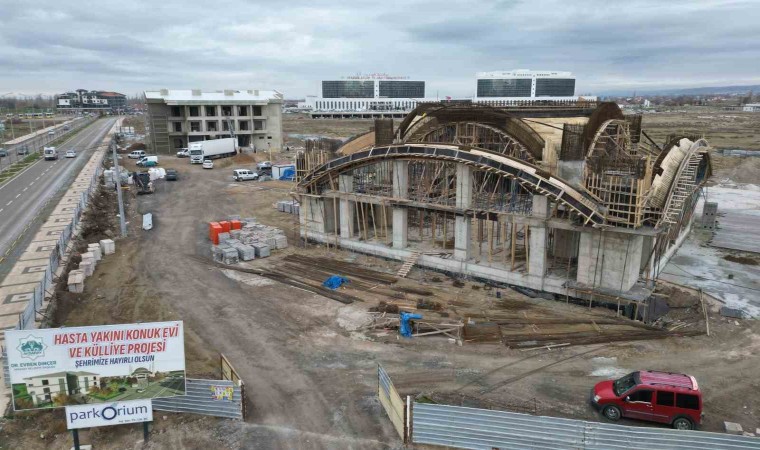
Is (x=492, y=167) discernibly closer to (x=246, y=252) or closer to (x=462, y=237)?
(x=462, y=237)

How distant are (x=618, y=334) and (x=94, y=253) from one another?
3005cm

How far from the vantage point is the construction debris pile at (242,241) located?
33781mm

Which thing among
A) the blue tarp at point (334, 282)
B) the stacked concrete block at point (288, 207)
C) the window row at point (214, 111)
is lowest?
the blue tarp at point (334, 282)

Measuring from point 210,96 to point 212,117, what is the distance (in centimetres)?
463

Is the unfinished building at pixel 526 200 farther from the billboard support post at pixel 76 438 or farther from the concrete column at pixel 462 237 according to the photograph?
the billboard support post at pixel 76 438

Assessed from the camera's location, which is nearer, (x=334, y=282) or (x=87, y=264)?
(x=334, y=282)

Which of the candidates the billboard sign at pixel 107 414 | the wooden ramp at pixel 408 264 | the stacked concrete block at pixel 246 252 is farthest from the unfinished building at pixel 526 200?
the billboard sign at pixel 107 414

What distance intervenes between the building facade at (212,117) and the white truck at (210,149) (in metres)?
8.83

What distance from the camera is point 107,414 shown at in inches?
578

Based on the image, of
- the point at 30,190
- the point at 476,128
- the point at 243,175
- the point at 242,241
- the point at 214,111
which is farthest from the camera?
the point at 214,111

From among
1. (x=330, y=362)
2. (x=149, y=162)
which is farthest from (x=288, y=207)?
(x=149, y=162)

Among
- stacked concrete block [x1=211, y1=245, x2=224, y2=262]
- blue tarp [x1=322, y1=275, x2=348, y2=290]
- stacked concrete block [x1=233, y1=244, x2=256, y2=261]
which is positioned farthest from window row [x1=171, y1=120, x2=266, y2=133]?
blue tarp [x1=322, y1=275, x2=348, y2=290]

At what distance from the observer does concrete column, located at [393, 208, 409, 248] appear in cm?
3272

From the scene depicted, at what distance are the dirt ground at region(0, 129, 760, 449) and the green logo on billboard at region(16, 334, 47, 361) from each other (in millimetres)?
3066
